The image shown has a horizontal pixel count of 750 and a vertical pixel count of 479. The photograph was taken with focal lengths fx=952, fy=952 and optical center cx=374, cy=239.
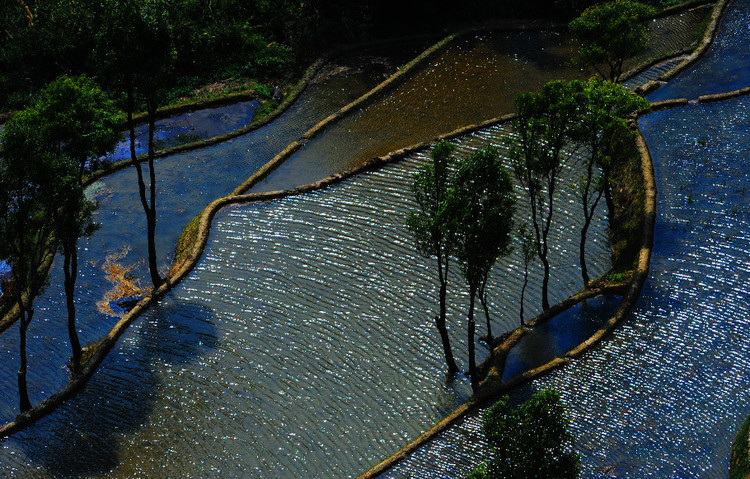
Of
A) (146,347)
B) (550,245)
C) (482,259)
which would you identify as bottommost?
(146,347)

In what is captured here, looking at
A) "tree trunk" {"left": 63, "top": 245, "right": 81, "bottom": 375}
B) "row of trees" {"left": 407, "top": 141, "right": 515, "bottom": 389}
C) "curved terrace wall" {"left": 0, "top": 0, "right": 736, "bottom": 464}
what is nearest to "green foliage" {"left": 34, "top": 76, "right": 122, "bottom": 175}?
"tree trunk" {"left": 63, "top": 245, "right": 81, "bottom": 375}

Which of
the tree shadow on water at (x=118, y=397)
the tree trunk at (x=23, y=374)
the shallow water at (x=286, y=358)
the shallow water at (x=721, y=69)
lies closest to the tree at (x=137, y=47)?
the shallow water at (x=286, y=358)

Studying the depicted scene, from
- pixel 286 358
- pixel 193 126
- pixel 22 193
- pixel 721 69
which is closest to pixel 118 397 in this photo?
pixel 286 358

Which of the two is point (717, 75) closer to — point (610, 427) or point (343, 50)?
point (343, 50)

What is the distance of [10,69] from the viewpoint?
45062mm

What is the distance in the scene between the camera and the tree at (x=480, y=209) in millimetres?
22969

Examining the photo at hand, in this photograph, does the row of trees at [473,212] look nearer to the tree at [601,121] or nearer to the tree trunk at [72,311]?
the tree at [601,121]

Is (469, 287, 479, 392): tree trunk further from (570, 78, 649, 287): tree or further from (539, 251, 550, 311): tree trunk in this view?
(570, 78, 649, 287): tree

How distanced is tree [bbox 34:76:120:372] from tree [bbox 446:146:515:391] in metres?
10.3

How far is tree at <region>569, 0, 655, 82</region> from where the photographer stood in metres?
31.4

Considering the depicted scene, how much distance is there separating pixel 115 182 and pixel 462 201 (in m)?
18.1

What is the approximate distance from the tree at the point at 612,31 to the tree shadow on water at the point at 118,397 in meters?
15.5

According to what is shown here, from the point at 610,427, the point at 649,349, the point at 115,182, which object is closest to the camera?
the point at 610,427

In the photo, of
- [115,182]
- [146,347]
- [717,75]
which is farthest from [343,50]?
[146,347]
